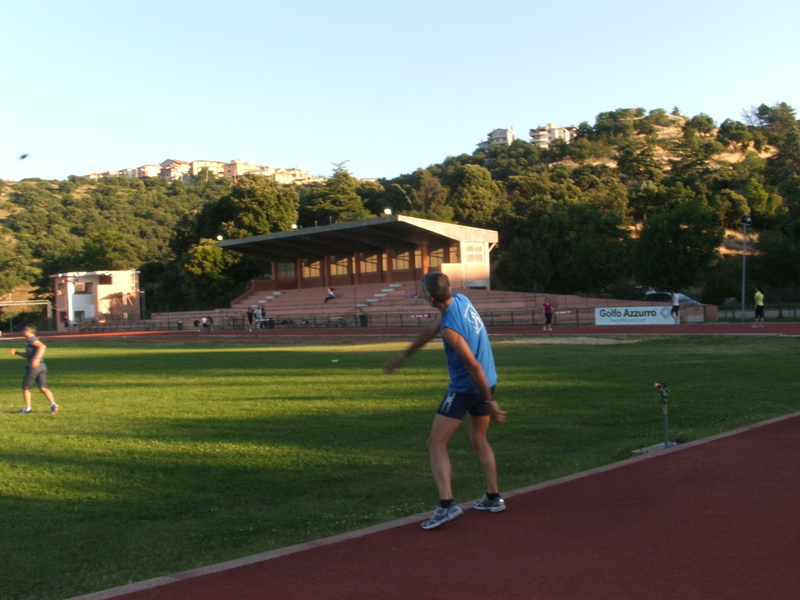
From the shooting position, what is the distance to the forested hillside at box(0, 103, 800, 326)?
47.9m

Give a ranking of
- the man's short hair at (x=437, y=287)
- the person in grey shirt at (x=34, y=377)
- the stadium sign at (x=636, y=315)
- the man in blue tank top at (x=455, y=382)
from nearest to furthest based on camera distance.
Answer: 1. the man in blue tank top at (x=455, y=382)
2. the man's short hair at (x=437, y=287)
3. the person in grey shirt at (x=34, y=377)
4. the stadium sign at (x=636, y=315)

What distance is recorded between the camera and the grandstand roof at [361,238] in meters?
52.0

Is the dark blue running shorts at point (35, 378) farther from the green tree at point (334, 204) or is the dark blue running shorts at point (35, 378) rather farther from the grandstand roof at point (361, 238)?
the green tree at point (334, 204)

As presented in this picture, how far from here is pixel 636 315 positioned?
36031mm

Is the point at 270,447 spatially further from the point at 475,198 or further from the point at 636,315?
the point at 475,198

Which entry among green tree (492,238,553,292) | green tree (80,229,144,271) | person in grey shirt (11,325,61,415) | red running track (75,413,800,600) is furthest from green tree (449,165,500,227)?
red running track (75,413,800,600)

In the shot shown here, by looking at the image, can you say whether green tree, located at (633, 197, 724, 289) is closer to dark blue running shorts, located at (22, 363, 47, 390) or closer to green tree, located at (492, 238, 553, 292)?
green tree, located at (492, 238, 553, 292)

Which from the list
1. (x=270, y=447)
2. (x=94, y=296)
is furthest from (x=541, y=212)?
(x=270, y=447)

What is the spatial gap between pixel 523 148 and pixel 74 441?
13390cm

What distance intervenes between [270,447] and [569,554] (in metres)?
5.32

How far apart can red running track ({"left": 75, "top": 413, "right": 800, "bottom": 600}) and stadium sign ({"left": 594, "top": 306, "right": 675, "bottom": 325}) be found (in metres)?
30.1

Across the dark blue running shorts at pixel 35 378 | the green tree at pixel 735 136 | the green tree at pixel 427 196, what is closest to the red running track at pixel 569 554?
the dark blue running shorts at pixel 35 378

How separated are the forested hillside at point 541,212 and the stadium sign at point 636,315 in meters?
10.2

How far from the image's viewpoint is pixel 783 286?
46.3 m
